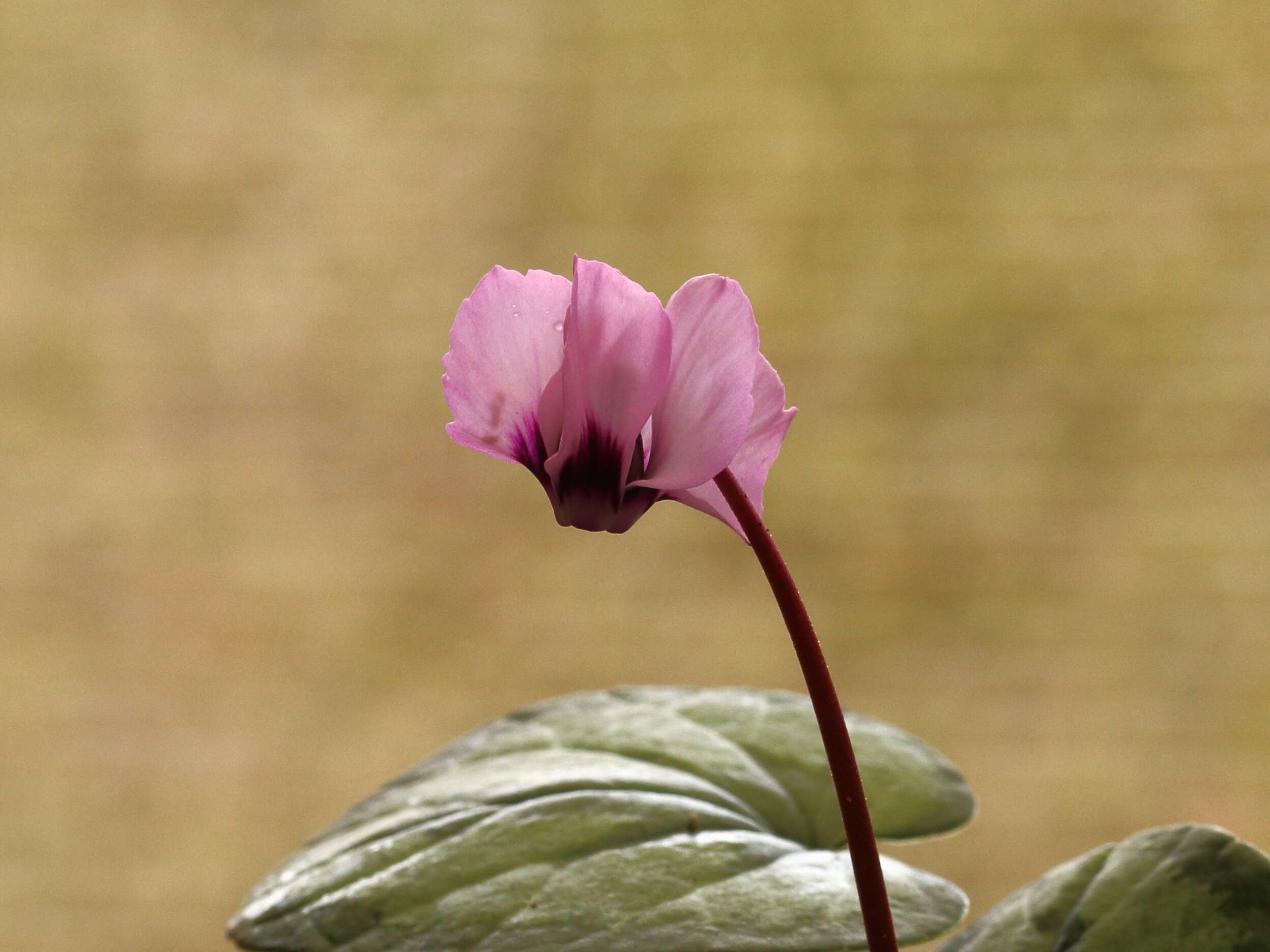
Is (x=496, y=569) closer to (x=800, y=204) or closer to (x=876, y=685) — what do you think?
(x=876, y=685)

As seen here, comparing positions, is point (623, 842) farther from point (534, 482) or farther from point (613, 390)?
point (534, 482)

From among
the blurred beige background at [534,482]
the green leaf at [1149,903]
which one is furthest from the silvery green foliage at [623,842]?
the blurred beige background at [534,482]

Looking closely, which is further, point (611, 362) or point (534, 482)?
point (534, 482)

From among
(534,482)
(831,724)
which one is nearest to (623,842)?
(831,724)

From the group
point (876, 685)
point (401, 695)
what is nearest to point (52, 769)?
point (401, 695)

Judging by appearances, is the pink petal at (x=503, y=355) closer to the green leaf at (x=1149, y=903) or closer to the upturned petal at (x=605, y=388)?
the upturned petal at (x=605, y=388)

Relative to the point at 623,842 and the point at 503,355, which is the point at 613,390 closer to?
the point at 503,355

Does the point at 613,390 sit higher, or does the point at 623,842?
the point at 613,390
